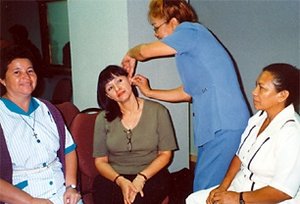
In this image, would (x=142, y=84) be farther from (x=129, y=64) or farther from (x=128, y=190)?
(x=128, y=190)

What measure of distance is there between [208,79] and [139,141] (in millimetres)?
503

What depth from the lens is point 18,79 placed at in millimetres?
1623

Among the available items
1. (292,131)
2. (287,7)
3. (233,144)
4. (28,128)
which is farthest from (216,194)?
(287,7)

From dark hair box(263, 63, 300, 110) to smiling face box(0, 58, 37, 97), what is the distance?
1119 mm

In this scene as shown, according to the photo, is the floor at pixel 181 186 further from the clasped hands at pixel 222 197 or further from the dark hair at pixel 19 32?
the dark hair at pixel 19 32

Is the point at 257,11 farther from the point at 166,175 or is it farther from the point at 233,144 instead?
the point at 166,175

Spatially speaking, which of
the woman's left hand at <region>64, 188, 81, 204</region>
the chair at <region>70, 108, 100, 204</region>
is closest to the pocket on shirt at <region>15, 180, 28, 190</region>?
the woman's left hand at <region>64, 188, 81, 204</region>

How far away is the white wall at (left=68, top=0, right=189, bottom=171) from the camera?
2229 millimetres

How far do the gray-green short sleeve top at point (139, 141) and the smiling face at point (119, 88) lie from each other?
0.44 ft

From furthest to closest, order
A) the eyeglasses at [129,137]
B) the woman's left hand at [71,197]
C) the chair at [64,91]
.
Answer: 1. the chair at [64,91]
2. the eyeglasses at [129,137]
3. the woman's left hand at [71,197]

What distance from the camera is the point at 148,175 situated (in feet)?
6.11

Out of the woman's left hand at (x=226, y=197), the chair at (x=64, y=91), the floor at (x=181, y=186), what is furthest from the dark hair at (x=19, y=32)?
the woman's left hand at (x=226, y=197)

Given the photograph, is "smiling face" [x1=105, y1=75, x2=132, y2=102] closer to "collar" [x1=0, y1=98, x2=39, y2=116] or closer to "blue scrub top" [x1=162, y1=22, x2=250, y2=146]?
"blue scrub top" [x1=162, y1=22, x2=250, y2=146]

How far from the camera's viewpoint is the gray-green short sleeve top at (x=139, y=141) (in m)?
1.92
